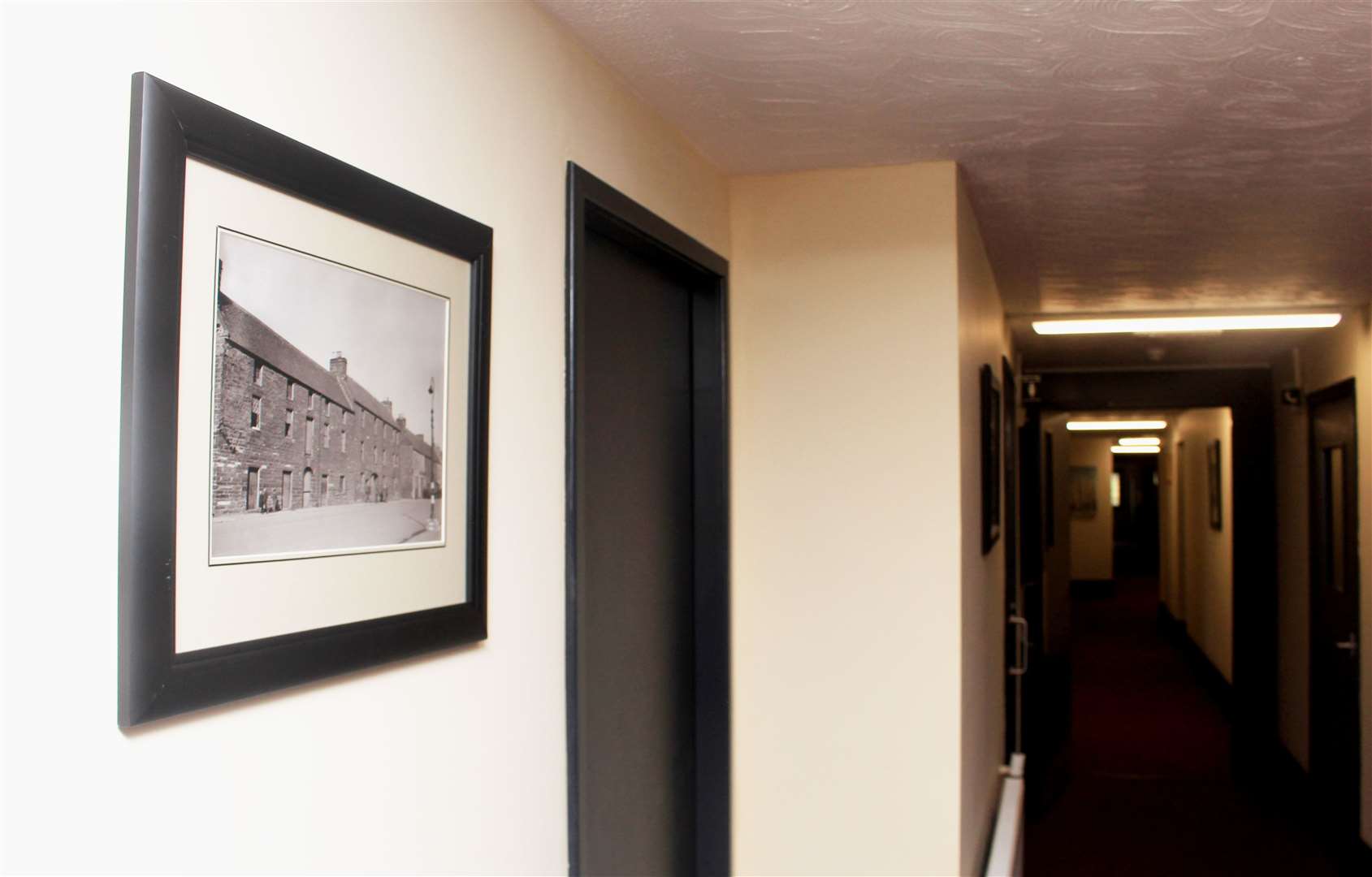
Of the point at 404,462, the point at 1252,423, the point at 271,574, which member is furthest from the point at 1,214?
the point at 1252,423

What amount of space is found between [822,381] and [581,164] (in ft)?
3.51

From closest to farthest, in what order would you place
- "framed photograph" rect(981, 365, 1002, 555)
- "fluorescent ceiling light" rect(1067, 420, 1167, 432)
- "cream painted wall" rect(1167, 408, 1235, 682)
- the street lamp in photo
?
the street lamp in photo
"framed photograph" rect(981, 365, 1002, 555)
"cream painted wall" rect(1167, 408, 1235, 682)
"fluorescent ceiling light" rect(1067, 420, 1167, 432)

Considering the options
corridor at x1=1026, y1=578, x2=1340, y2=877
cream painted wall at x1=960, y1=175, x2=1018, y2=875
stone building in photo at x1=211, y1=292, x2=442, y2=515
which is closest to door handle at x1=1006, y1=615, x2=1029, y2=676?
cream painted wall at x1=960, y1=175, x2=1018, y2=875

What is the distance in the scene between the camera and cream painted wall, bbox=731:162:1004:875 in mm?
2785

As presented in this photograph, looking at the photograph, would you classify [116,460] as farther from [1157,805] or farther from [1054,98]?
[1157,805]

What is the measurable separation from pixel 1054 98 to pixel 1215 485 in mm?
8692

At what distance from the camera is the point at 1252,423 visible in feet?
21.9

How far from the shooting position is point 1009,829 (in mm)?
3625

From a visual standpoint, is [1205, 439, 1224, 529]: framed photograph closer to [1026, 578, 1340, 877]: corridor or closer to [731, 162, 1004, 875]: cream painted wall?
[1026, 578, 1340, 877]: corridor

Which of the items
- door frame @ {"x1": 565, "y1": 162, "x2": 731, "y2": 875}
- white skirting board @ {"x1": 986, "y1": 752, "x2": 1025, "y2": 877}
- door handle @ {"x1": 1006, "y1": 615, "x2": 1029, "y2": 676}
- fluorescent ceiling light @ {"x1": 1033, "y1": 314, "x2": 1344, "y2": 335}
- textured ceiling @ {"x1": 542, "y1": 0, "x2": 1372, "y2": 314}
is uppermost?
textured ceiling @ {"x1": 542, "y1": 0, "x2": 1372, "y2": 314}

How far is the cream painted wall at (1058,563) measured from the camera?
7.75 m

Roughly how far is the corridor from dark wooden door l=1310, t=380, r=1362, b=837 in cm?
30

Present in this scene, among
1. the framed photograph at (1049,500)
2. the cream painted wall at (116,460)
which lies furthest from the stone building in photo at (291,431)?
the framed photograph at (1049,500)

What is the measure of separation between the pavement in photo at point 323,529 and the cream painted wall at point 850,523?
1.50 metres
